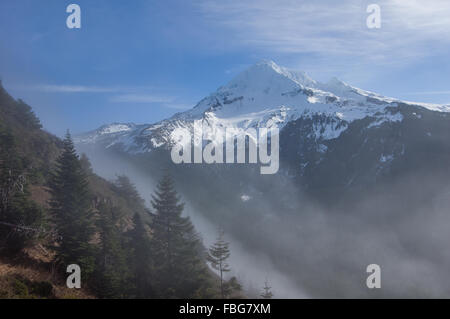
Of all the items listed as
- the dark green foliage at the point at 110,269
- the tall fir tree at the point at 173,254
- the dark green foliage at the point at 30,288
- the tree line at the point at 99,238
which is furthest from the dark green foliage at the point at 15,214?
the tall fir tree at the point at 173,254

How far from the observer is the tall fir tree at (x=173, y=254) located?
2757 cm

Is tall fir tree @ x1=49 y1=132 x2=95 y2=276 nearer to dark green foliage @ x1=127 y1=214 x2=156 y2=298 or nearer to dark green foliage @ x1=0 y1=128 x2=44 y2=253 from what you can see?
dark green foliage @ x1=0 y1=128 x2=44 y2=253

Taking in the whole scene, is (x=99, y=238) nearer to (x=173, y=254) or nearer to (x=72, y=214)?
(x=72, y=214)

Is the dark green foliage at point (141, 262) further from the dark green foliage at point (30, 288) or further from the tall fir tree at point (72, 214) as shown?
the dark green foliage at point (30, 288)

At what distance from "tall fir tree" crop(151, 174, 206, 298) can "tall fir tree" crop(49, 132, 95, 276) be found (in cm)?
625

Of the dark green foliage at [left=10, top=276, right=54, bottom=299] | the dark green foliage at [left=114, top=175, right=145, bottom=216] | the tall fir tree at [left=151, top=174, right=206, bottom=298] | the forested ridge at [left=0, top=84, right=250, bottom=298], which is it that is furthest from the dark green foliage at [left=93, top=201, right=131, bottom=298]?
the dark green foliage at [left=114, top=175, right=145, bottom=216]

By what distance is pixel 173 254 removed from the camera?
28578 millimetres

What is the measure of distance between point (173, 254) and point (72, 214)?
9726mm

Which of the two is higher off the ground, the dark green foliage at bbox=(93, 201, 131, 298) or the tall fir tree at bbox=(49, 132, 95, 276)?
the tall fir tree at bbox=(49, 132, 95, 276)

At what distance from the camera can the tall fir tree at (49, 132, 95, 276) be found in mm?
23422

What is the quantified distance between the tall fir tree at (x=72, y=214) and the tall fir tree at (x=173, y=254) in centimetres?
625

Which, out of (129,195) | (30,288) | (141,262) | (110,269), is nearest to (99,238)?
(110,269)

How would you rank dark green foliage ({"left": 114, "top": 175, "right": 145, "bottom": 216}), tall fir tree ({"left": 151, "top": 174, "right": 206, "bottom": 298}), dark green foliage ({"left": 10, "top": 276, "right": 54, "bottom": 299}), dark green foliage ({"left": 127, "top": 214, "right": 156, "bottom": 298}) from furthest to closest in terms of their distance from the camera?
dark green foliage ({"left": 114, "top": 175, "right": 145, "bottom": 216}) < dark green foliage ({"left": 127, "top": 214, "right": 156, "bottom": 298}) < tall fir tree ({"left": 151, "top": 174, "right": 206, "bottom": 298}) < dark green foliage ({"left": 10, "top": 276, "right": 54, "bottom": 299})
